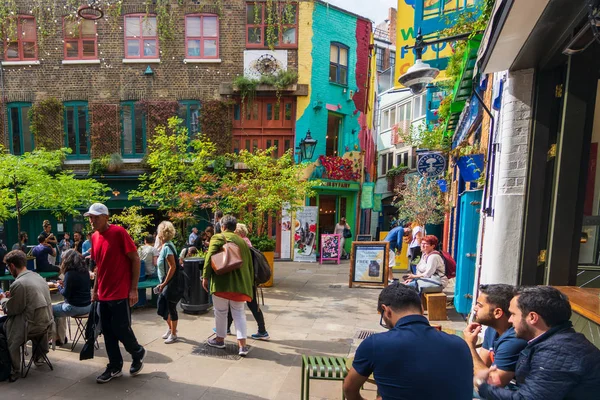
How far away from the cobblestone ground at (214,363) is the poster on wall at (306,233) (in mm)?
6210

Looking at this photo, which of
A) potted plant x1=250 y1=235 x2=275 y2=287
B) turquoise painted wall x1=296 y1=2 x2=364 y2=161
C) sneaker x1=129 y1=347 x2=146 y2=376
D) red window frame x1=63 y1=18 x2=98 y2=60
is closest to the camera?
sneaker x1=129 y1=347 x2=146 y2=376

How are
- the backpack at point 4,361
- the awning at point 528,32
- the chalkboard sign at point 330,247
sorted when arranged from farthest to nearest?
the chalkboard sign at point 330,247, the backpack at point 4,361, the awning at point 528,32

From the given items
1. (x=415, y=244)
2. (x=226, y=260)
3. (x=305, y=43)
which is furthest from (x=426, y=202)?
(x=226, y=260)

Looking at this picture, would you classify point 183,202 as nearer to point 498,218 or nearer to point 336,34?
point 498,218

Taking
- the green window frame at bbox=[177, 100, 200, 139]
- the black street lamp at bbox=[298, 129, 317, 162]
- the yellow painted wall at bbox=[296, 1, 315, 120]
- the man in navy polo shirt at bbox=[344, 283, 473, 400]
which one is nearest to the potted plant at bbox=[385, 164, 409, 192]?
the black street lamp at bbox=[298, 129, 317, 162]

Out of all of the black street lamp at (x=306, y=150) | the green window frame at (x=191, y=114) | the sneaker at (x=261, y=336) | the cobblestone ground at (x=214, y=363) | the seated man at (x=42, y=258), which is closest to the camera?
the cobblestone ground at (x=214, y=363)

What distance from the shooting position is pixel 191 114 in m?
13.5

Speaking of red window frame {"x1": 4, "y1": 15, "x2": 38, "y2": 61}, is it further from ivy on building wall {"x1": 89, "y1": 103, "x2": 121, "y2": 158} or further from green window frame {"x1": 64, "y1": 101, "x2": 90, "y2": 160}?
ivy on building wall {"x1": 89, "y1": 103, "x2": 121, "y2": 158}

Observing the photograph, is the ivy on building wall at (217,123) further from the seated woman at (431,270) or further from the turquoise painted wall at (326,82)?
the seated woman at (431,270)

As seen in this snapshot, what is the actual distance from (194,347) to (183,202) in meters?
4.59

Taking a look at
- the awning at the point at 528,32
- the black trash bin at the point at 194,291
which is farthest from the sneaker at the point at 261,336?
the awning at the point at 528,32

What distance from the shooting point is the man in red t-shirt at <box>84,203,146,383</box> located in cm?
363

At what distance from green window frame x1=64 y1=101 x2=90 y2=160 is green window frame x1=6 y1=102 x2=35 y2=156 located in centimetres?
152

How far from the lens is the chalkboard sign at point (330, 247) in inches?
486
